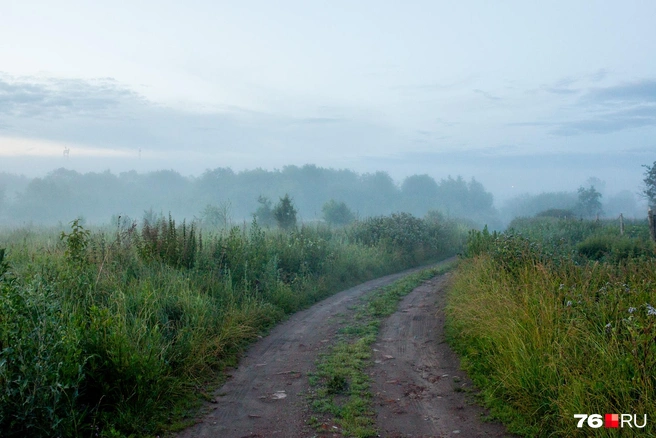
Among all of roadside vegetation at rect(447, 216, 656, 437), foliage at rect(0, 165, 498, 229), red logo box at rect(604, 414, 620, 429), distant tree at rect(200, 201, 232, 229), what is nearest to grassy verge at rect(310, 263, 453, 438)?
roadside vegetation at rect(447, 216, 656, 437)

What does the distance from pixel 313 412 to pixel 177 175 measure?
114m

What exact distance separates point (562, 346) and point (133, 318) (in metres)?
5.57

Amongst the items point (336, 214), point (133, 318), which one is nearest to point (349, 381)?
point (133, 318)

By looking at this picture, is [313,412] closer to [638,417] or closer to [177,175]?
[638,417]

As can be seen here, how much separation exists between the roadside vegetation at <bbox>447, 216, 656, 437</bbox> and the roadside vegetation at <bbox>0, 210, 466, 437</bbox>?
3683 millimetres

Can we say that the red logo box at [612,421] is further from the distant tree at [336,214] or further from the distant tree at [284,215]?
the distant tree at [336,214]

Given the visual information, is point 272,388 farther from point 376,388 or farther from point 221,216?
point 221,216

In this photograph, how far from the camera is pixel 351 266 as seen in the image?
17.4m

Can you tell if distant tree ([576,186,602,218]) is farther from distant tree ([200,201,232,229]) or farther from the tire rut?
the tire rut

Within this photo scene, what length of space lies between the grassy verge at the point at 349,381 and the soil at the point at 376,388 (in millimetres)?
123

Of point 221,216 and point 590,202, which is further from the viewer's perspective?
point 590,202

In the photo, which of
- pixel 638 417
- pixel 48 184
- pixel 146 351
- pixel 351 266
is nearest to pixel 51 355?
pixel 146 351

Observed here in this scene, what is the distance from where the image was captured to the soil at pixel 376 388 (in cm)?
506

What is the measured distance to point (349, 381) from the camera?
21.2 feet
